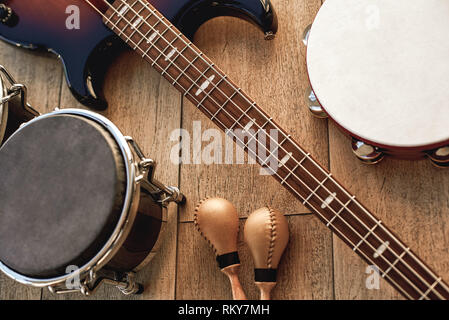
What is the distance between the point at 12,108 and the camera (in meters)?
0.86

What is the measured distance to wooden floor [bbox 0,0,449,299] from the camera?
771 millimetres

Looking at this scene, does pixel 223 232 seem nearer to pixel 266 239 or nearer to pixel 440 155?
pixel 266 239

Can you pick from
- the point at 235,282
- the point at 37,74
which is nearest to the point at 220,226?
the point at 235,282

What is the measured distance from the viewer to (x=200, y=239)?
0.88 metres

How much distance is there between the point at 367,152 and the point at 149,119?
0.50 meters

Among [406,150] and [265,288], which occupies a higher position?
[406,150]

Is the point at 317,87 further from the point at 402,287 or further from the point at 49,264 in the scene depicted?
the point at 49,264

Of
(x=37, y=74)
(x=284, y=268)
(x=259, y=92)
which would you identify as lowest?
(x=37, y=74)

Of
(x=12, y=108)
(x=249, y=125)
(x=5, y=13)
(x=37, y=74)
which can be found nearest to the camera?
(x=249, y=125)

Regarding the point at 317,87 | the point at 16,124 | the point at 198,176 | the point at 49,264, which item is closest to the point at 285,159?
the point at 317,87

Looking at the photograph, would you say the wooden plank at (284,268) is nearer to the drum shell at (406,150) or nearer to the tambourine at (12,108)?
the drum shell at (406,150)

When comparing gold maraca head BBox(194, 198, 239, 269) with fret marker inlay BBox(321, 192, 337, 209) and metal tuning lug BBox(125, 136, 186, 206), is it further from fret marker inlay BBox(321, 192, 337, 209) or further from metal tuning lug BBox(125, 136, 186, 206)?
fret marker inlay BBox(321, 192, 337, 209)

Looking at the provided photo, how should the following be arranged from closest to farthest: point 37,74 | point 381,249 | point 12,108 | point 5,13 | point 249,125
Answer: point 381,249
point 249,125
point 12,108
point 5,13
point 37,74

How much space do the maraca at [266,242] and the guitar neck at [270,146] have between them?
77 millimetres
